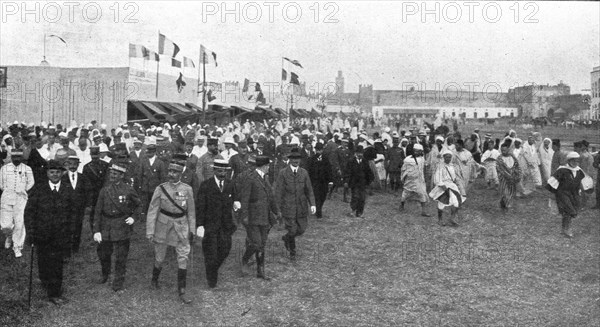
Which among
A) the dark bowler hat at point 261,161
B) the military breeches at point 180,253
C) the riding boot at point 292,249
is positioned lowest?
the riding boot at point 292,249

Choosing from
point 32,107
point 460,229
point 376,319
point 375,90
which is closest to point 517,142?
point 460,229

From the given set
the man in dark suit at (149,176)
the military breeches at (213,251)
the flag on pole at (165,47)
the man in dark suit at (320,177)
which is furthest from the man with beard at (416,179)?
A: the flag on pole at (165,47)

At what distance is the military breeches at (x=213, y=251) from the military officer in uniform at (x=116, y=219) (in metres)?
0.97

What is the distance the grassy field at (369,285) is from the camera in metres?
6.21

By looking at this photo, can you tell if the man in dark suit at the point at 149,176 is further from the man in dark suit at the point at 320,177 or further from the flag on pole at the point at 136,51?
the flag on pole at the point at 136,51

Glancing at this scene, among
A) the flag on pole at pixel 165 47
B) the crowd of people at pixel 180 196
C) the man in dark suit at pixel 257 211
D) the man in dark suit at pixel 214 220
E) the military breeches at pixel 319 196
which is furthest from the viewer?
the flag on pole at pixel 165 47

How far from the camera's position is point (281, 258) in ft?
28.1

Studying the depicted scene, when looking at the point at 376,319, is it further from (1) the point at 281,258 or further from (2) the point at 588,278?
(2) the point at 588,278

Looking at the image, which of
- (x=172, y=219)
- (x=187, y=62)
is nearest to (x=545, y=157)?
(x=172, y=219)

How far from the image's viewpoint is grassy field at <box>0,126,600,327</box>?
6.21 m

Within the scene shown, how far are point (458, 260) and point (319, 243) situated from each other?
7.55 feet

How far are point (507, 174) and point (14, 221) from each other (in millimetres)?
9260

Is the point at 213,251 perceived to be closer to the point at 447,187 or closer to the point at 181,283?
the point at 181,283

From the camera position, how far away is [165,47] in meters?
24.4
